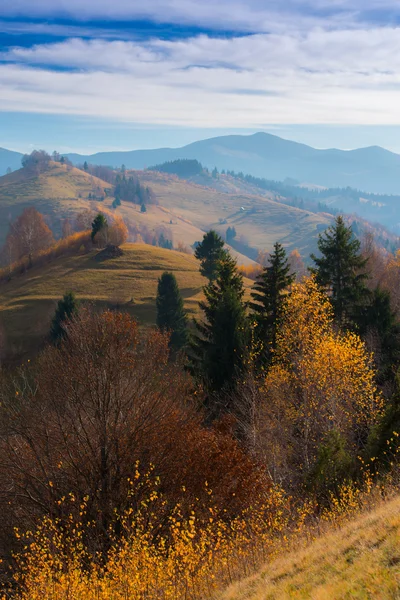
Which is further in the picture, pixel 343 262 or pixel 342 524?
pixel 343 262

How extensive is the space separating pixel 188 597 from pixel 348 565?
13.2ft

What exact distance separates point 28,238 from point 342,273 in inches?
3720

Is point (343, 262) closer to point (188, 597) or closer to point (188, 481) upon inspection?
point (188, 481)

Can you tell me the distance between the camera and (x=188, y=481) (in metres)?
18.6

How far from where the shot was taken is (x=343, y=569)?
10578 mm

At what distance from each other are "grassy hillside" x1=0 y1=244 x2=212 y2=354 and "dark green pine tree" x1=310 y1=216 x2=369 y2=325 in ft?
137

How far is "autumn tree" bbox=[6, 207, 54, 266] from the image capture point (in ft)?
387

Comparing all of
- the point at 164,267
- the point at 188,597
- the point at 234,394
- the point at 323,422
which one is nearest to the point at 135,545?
→ the point at 188,597

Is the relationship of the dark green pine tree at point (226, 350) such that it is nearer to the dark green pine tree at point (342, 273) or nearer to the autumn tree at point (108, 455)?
the dark green pine tree at point (342, 273)

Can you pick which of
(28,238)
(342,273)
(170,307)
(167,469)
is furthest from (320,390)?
(28,238)

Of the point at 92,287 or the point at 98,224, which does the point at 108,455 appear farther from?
the point at 98,224

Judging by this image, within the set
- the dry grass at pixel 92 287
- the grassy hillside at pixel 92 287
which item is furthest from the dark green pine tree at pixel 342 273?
the grassy hillside at pixel 92 287

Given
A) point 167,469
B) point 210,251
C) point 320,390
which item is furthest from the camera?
point 210,251

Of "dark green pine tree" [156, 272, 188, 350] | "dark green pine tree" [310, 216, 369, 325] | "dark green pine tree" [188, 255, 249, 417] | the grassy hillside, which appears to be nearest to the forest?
"dark green pine tree" [188, 255, 249, 417]
